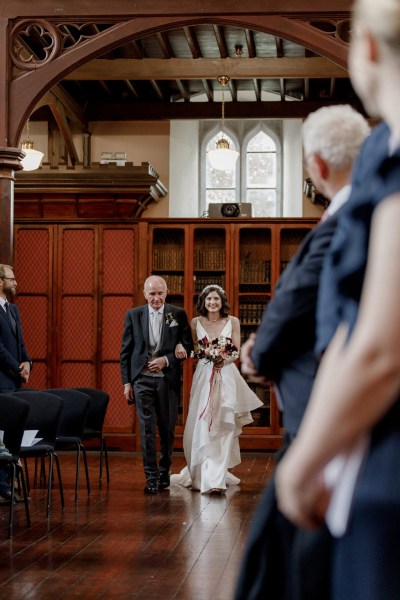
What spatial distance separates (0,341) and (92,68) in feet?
20.7

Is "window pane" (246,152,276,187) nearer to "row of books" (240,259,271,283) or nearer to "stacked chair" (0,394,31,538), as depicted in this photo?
"row of books" (240,259,271,283)

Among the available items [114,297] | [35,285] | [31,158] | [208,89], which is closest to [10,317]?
[31,158]

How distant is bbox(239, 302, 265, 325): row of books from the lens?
44.1ft

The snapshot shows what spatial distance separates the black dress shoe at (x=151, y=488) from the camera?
8.99 metres

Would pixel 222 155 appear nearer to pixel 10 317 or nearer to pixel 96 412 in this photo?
pixel 96 412

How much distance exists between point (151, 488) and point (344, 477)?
24.7ft

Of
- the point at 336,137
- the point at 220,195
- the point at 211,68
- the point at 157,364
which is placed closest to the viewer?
the point at 336,137

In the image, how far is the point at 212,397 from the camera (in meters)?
9.52

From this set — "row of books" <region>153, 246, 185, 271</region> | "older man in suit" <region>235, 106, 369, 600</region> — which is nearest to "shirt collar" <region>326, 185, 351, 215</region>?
"older man in suit" <region>235, 106, 369, 600</region>

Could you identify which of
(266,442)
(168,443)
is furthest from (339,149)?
(266,442)

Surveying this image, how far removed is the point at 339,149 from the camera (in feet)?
8.11

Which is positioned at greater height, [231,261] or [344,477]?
[231,261]

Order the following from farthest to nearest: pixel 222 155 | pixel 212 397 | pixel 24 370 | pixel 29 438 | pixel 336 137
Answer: pixel 222 155 → pixel 212 397 → pixel 24 370 → pixel 29 438 → pixel 336 137

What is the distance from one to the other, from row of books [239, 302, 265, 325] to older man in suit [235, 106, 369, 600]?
35.2ft
